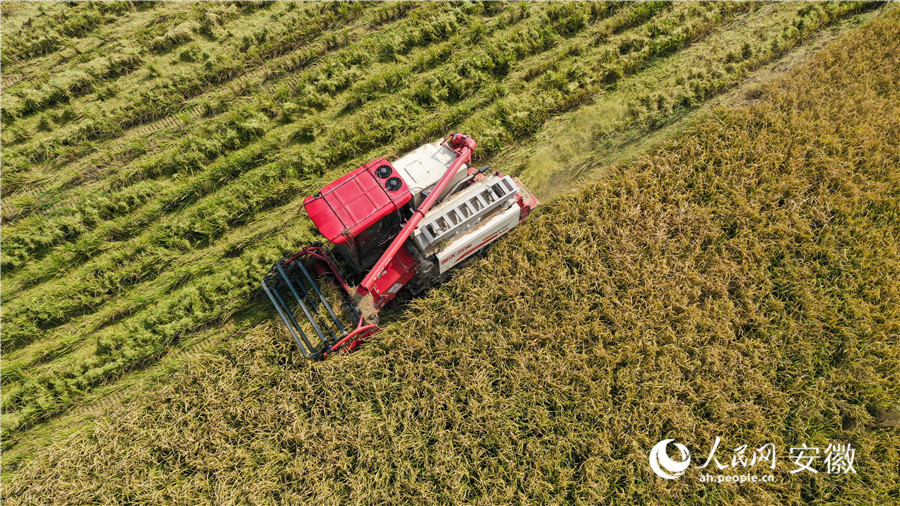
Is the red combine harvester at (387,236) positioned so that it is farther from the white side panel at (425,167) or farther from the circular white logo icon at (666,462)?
the circular white logo icon at (666,462)

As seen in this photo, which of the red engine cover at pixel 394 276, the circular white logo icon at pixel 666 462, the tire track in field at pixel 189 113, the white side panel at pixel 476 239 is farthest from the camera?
the tire track in field at pixel 189 113

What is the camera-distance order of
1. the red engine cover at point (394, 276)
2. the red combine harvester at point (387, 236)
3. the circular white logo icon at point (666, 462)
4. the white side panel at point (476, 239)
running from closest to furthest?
the circular white logo icon at point (666, 462)
the red combine harvester at point (387, 236)
the red engine cover at point (394, 276)
the white side panel at point (476, 239)

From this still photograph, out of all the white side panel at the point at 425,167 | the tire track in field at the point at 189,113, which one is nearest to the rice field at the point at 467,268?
the tire track in field at the point at 189,113

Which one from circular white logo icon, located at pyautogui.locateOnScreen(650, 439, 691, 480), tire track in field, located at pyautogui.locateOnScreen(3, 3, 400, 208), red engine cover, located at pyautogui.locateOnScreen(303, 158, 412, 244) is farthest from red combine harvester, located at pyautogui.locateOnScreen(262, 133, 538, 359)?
tire track in field, located at pyautogui.locateOnScreen(3, 3, 400, 208)

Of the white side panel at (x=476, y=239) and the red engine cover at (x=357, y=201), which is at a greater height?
the red engine cover at (x=357, y=201)

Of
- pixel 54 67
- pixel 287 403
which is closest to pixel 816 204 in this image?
pixel 287 403

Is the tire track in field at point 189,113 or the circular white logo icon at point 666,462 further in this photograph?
the tire track in field at point 189,113

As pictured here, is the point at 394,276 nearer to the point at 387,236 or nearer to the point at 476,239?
the point at 387,236

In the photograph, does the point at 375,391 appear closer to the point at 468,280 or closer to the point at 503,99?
the point at 468,280
